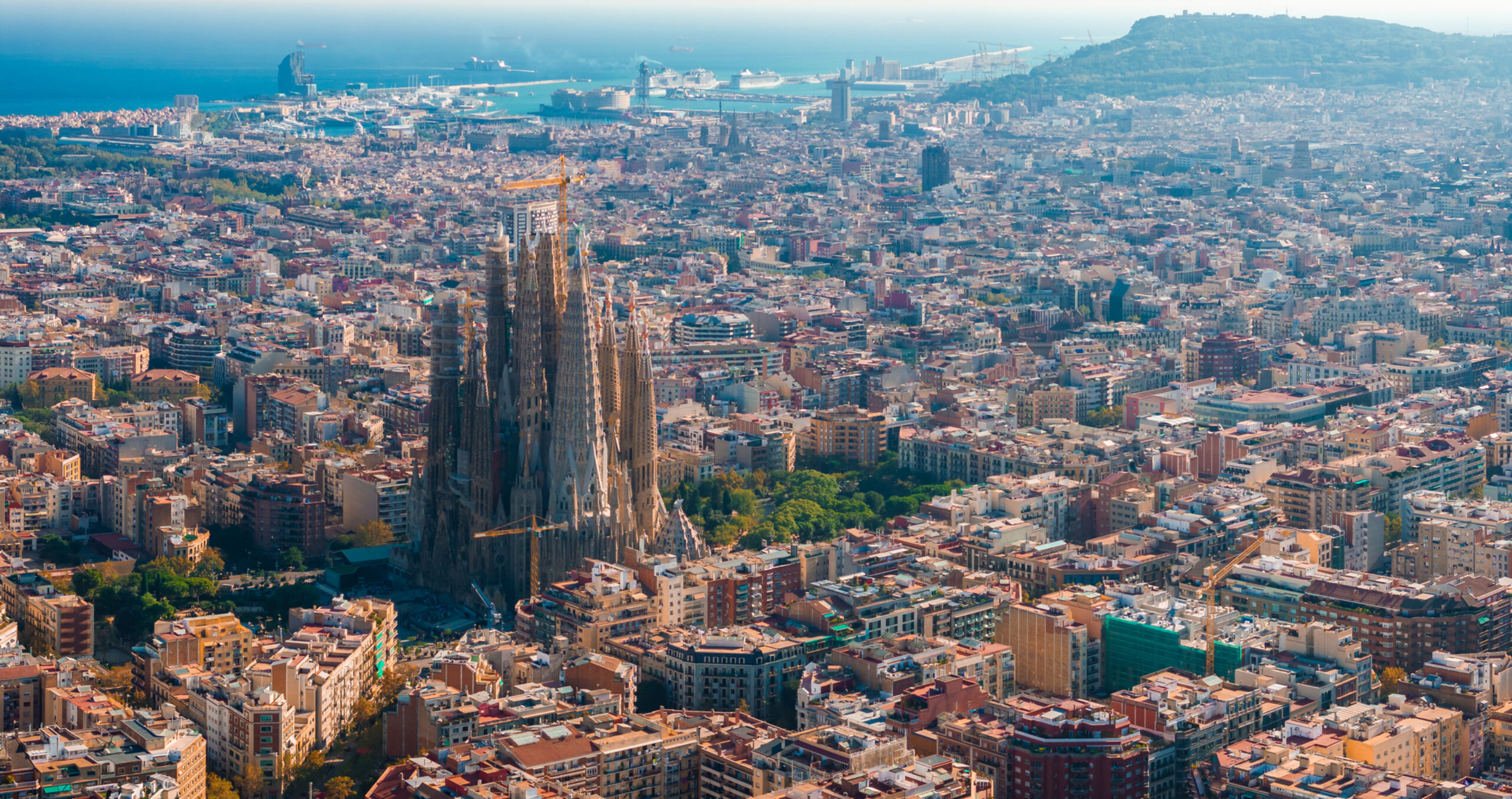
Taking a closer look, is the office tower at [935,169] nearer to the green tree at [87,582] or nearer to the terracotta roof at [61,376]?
the terracotta roof at [61,376]

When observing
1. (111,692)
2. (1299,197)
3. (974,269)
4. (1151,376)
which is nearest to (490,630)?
(111,692)

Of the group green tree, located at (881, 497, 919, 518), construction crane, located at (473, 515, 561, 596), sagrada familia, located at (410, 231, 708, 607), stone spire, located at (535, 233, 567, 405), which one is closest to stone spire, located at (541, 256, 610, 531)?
sagrada familia, located at (410, 231, 708, 607)

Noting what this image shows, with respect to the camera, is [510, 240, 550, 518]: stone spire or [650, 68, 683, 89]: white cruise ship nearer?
[510, 240, 550, 518]: stone spire

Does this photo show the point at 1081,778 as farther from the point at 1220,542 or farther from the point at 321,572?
the point at 321,572

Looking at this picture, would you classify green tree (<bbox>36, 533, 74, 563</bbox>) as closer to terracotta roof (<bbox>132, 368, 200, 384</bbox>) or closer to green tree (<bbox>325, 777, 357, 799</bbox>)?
green tree (<bbox>325, 777, 357, 799</bbox>)

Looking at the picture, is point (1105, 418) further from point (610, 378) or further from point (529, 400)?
point (529, 400)

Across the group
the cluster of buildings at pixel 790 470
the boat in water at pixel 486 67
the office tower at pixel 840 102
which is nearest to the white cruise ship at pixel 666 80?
the boat in water at pixel 486 67
